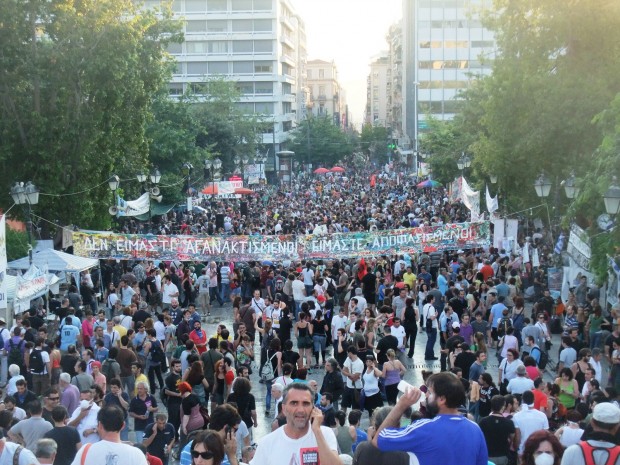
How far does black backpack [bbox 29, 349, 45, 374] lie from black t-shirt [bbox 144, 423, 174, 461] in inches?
162

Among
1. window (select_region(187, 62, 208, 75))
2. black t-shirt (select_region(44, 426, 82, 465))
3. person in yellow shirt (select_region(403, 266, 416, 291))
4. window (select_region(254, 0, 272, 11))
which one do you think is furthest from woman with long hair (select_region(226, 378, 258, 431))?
window (select_region(254, 0, 272, 11))

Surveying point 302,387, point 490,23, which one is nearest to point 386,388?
point 302,387

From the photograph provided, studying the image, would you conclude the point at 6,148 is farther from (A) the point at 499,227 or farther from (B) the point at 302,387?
(B) the point at 302,387

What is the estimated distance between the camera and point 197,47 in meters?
90.0

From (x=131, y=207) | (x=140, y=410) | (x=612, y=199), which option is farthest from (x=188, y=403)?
(x=131, y=207)

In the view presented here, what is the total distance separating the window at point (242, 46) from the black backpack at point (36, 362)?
7874 cm

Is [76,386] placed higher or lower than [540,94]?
lower

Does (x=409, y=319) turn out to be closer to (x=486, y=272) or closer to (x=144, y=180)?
(x=486, y=272)

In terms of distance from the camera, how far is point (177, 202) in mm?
42656

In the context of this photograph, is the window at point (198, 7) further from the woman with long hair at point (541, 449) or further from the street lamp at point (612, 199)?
the woman with long hair at point (541, 449)

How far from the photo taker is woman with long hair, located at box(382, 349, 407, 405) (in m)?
13.4

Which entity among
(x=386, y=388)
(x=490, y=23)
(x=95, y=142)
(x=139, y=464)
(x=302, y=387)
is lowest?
(x=386, y=388)

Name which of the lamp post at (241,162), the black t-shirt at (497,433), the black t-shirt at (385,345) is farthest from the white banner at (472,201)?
the lamp post at (241,162)

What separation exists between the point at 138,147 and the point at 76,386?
19.0 meters
